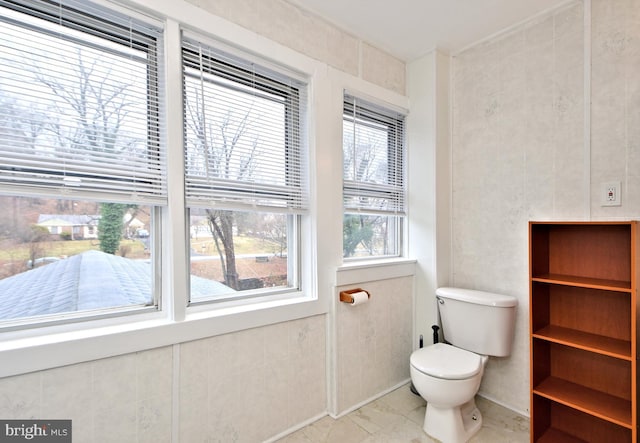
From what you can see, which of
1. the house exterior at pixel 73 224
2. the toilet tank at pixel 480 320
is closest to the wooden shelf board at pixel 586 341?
the toilet tank at pixel 480 320

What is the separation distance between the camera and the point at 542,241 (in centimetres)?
172

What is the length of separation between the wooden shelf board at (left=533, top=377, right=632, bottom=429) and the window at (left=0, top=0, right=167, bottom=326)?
2043 millimetres

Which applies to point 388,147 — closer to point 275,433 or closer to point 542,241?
point 542,241

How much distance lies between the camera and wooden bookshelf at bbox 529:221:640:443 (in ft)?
4.96

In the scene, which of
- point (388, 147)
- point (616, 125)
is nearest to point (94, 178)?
point (388, 147)

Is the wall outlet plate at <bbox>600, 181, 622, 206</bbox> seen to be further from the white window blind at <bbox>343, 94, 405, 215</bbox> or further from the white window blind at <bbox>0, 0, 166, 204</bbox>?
the white window blind at <bbox>0, 0, 166, 204</bbox>

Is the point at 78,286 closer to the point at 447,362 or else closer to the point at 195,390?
the point at 195,390

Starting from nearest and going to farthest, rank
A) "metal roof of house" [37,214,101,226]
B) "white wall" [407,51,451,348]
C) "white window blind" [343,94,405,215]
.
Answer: "metal roof of house" [37,214,101,226] → "white window blind" [343,94,405,215] → "white wall" [407,51,451,348]

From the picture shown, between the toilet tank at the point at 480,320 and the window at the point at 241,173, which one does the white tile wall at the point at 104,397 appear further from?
the toilet tank at the point at 480,320

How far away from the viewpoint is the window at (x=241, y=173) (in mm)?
1483

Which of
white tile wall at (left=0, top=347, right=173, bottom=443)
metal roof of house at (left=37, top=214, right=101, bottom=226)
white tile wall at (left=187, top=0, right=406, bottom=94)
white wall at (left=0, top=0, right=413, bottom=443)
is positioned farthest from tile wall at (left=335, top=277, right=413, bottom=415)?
white tile wall at (left=187, top=0, right=406, bottom=94)

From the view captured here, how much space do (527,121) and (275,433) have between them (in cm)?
235

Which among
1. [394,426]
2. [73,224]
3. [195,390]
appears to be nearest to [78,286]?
[73,224]

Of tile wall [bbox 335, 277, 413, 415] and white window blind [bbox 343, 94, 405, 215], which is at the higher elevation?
white window blind [bbox 343, 94, 405, 215]
